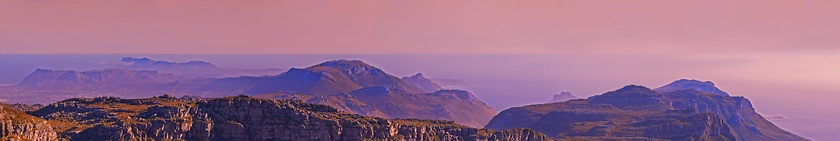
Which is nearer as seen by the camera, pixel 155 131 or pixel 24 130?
pixel 24 130

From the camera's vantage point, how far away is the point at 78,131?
190375 millimetres

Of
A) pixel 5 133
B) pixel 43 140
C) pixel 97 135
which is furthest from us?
pixel 97 135

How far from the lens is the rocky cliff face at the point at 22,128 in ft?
520

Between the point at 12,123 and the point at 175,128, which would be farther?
the point at 175,128

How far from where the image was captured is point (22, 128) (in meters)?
165

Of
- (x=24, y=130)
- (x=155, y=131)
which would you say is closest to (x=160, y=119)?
(x=155, y=131)

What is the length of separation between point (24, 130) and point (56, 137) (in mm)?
17016

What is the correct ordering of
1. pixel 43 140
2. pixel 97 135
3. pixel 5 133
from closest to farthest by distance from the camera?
1. pixel 5 133
2. pixel 43 140
3. pixel 97 135

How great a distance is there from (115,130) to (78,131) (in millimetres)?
9433

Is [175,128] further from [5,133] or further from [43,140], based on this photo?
[5,133]

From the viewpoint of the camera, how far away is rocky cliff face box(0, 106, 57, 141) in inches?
6240

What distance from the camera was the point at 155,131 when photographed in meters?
196

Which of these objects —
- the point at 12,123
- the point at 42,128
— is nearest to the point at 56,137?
the point at 42,128

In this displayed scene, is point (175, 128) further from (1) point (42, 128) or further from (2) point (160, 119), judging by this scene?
(1) point (42, 128)
